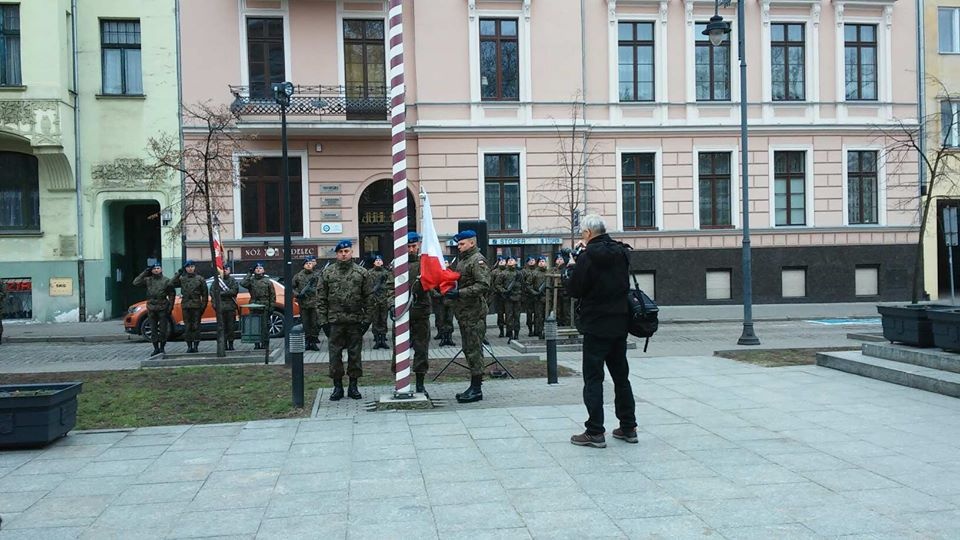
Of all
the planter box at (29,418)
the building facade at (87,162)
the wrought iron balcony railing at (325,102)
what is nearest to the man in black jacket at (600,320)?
the planter box at (29,418)

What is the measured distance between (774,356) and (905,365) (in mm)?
3057

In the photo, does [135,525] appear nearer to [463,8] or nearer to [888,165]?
[463,8]

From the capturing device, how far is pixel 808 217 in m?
27.5

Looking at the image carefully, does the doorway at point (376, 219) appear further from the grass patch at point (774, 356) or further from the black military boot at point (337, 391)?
the black military boot at point (337, 391)

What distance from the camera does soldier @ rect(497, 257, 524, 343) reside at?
61.5ft

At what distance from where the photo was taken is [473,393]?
990 cm

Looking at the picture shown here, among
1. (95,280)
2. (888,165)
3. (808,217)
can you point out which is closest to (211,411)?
(95,280)

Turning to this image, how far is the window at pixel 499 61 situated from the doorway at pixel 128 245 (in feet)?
37.9

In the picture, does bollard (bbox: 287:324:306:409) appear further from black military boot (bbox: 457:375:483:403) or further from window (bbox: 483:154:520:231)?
window (bbox: 483:154:520:231)

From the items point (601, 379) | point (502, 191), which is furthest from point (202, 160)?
point (601, 379)

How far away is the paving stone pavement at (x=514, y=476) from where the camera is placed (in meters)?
5.32

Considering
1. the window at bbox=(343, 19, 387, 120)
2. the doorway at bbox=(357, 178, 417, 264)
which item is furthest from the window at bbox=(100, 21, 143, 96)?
the doorway at bbox=(357, 178, 417, 264)

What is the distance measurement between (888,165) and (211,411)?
25632 mm

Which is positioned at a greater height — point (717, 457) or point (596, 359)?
point (596, 359)
